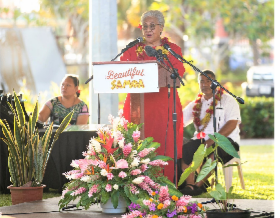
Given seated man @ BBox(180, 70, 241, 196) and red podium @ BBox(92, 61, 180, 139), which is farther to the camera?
seated man @ BBox(180, 70, 241, 196)

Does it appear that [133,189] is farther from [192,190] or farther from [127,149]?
[192,190]

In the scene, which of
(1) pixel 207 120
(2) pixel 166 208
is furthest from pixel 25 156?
(1) pixel 207 120

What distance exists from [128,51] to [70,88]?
211 cm

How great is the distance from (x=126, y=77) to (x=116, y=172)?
2.50 feet

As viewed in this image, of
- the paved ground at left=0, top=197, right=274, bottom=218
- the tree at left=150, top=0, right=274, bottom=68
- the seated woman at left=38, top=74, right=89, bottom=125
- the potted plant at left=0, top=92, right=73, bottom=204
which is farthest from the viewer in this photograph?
the tree at left=150, top=0, right=274, bottom=68

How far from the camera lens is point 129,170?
4832mm

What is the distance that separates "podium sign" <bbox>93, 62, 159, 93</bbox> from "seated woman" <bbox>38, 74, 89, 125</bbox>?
8.39 ft

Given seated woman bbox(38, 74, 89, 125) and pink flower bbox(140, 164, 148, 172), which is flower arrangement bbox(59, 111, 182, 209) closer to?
pink flower bbox(140, 164, 148, 172)

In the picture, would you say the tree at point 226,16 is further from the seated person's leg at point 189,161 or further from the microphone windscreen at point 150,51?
the microphone windscreen at point 150,51

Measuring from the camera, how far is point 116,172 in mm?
4836

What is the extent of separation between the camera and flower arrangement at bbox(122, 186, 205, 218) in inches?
167

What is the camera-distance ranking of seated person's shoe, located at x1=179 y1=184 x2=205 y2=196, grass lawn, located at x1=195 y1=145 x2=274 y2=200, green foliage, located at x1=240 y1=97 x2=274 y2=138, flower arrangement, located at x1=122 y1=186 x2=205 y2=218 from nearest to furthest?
1. flower arrangement, located at x1=122 y1=186 x2=205 y2=218
2. seated person's shoe, located at x1=179 y1=184 x2=205 y2=196
3. grass lawn, located at x1=195 y1=145 x2=274 y2=200
4. green foliage, located at x1=240 y1=97 x2=274 y2=138

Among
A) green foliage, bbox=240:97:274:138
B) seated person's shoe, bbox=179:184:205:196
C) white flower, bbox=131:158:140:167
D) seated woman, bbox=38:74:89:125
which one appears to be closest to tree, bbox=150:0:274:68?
green foliage, bbox=240:97:274:138

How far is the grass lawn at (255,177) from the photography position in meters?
6.81
